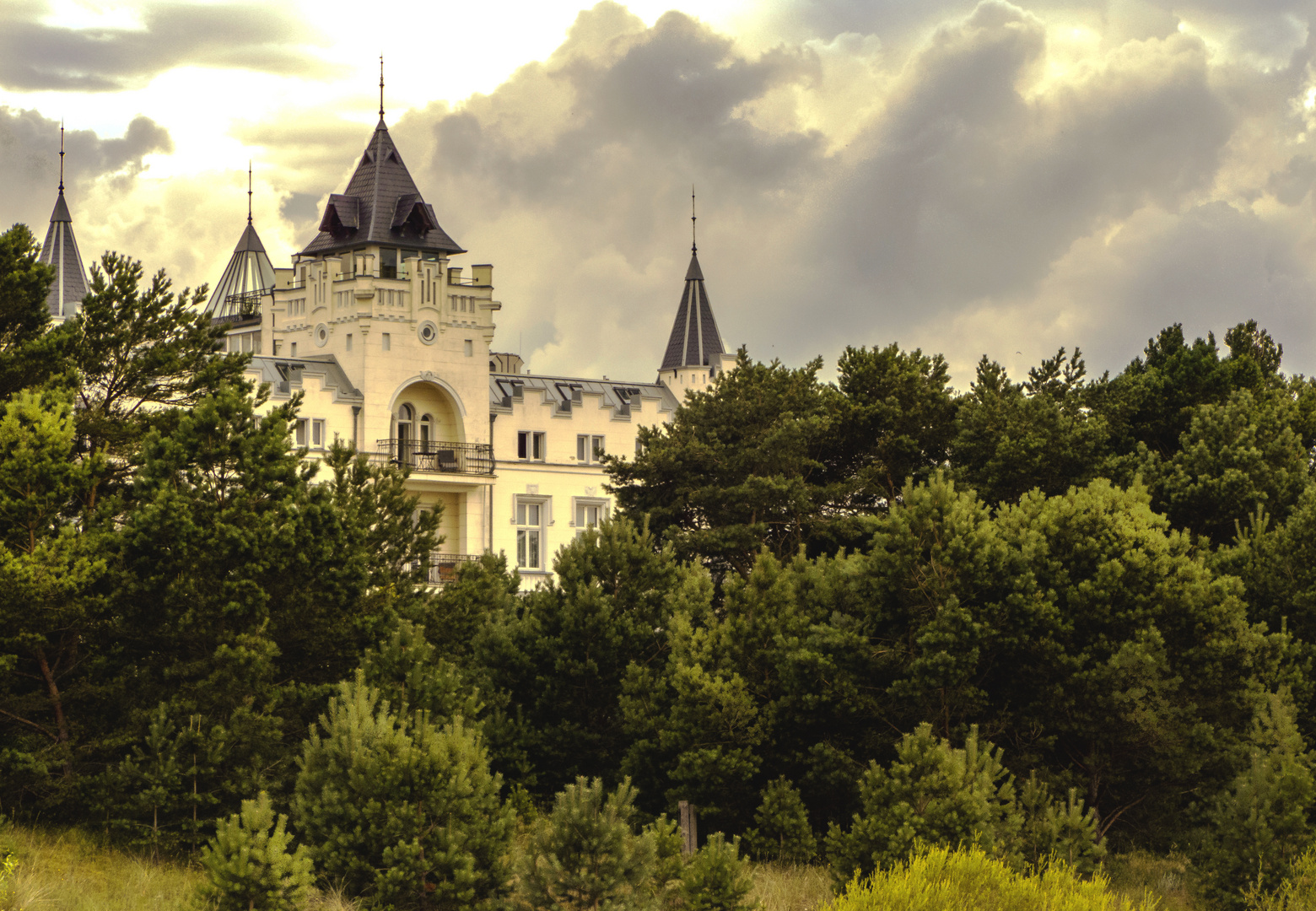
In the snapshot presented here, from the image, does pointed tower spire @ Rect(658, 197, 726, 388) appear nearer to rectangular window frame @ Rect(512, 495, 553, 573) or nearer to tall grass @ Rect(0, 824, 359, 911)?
rectangular window frame @ Rect(512, 495, 553, 573)

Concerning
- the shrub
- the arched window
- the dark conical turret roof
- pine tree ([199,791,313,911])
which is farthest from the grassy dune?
the dark conical turret roof

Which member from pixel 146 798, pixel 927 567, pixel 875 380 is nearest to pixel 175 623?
pixel 146 798

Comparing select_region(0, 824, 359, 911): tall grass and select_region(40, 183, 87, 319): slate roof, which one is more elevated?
select_region(40, 183, 87, 319): slate roof

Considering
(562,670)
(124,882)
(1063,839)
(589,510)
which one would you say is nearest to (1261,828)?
(1063,839)

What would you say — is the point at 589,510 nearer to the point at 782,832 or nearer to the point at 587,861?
the point at 782,832

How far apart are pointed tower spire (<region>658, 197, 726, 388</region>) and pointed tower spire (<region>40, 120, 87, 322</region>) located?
138 ft

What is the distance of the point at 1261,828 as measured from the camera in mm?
33375

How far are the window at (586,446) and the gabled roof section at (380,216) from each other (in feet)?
34.0

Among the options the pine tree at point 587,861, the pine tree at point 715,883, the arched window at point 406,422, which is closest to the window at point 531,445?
the arched window at point 406,422

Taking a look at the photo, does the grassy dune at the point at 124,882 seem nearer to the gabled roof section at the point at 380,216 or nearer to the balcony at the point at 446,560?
the balcony at the point at 446,560

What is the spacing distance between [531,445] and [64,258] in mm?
57506

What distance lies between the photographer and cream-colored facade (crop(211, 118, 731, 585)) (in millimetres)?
76250

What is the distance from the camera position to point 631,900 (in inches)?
1093

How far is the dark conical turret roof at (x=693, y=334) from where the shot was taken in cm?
10744
